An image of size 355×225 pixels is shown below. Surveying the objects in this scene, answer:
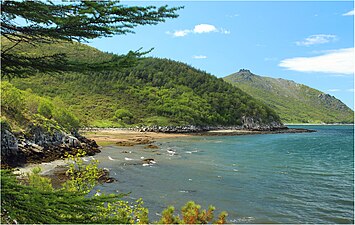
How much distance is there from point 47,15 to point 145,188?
2293cm

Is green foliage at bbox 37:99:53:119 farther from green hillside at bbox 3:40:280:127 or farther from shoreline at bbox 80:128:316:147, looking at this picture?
green hillside at bbox 3:40:280:127

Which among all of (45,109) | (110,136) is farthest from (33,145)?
(110,136)

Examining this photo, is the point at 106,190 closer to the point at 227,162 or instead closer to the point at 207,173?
the point at 207,173

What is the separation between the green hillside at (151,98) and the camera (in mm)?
123312

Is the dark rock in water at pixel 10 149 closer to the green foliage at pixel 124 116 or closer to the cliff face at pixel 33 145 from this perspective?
the cliff face at pixel 33 145

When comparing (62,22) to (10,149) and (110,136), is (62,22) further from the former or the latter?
(110,136)

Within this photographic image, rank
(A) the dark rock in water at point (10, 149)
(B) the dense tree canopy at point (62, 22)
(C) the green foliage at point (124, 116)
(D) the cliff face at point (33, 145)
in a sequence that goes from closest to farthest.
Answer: (B) the dense tree canopy at point (62, 22)
(A) the dark rock in water at point (10, 149)
(D) the cliff face at point (33, 145)
(C) the green foliage at point (124, 116)

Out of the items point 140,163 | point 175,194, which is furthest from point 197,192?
point 140,163

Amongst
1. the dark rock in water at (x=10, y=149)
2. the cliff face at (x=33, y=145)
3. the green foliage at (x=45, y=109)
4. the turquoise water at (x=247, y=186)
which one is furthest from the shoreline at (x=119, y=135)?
the dark rock in water at (x=10, y=149)

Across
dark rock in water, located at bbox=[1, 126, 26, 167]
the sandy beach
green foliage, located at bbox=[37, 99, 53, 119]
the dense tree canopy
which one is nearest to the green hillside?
the sandy beach

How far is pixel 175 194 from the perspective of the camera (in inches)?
958

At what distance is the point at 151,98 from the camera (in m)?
154

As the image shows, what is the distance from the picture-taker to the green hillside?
405ft

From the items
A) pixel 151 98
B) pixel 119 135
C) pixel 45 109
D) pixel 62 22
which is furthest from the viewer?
pixel 151 98
